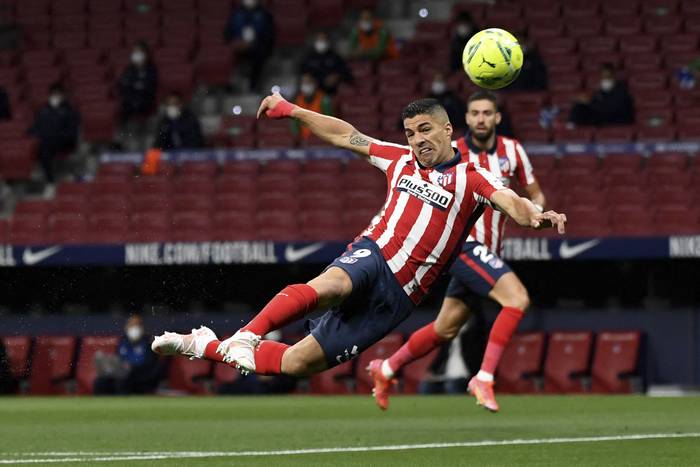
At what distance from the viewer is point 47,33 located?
85.1 feet

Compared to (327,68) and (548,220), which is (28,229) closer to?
(327,68)

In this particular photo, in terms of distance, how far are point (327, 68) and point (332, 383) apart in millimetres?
5396

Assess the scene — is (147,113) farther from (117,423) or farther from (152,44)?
(117,423)

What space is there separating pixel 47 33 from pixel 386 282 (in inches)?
728

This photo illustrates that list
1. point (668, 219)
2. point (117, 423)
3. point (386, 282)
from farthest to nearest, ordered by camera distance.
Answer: point (668, 219)
point (117, 423)
point (386, 282)

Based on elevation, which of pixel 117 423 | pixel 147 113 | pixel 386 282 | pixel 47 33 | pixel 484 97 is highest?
pixel 47 33

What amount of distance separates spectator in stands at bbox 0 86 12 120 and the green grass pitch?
743 centimetres

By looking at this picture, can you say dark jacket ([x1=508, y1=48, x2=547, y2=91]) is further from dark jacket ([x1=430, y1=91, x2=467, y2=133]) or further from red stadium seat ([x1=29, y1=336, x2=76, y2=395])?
red stadium seat ([x1=29, y1=336, x2=76, y2=395])

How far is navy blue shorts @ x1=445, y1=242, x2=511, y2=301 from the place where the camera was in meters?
11.9

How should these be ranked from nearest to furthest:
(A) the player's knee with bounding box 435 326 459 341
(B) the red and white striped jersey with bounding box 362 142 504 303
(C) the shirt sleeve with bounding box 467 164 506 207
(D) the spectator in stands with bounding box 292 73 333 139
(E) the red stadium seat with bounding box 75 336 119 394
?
(C) the shirt sleeve with bounding box 467 164 506 207 < (B) the red and white striped jersey with bounding box 362 142 504 303 < (A) the player's knee with bounding box 435 326 459 341 < (E) the red stadium seat with bounding box 75 336 119 394 < (D) the spectator in stands with bounding box 292 73 333 139

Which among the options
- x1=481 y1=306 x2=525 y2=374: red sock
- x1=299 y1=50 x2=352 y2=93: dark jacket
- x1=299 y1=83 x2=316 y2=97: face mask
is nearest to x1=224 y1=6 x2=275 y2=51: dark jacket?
x1=299 y1=50 x2=352 y2=93: dark jacket

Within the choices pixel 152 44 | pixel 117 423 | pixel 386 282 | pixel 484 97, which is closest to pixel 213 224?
pixel 152 44

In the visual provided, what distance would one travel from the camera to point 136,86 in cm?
2311

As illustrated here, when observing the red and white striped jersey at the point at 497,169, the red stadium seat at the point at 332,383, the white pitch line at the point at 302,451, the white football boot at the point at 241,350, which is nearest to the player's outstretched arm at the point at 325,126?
the white football boot at the point at 241,350
